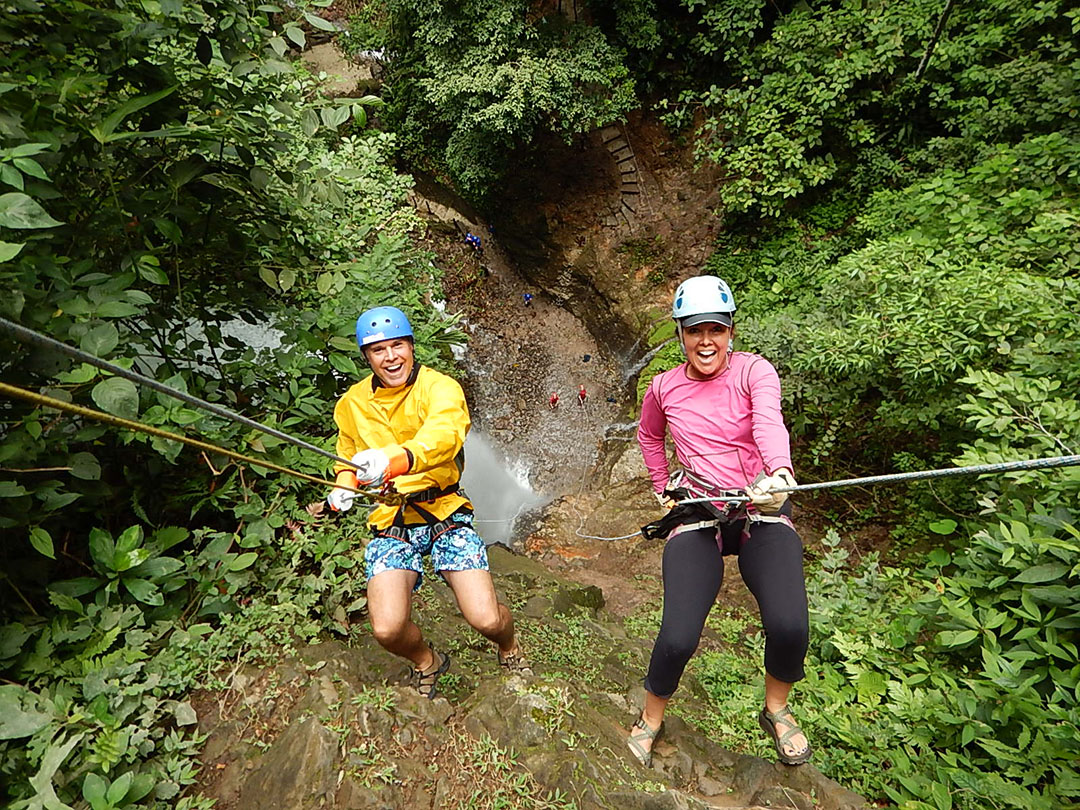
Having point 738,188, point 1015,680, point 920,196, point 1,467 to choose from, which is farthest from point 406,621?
point 738,188

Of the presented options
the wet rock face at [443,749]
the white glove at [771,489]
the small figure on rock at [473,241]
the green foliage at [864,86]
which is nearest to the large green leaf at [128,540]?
the wet rock face at [443,749]

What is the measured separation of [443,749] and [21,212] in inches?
110

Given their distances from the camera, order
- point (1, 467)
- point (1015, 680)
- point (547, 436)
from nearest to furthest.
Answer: point (1, 467), point (1015, 680), point (547, 436)

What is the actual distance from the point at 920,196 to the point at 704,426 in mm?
5203

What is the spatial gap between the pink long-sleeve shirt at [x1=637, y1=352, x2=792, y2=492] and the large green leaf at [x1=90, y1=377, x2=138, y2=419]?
93.8 inches

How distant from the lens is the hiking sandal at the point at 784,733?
9.25 ft

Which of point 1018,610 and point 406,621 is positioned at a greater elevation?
point 406,621

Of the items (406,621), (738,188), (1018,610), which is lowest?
(1018,610)

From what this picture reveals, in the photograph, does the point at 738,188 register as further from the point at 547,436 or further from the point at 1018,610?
the point at 1018,610

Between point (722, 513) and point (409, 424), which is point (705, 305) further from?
point (409, 424)

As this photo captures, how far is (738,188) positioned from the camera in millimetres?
8164

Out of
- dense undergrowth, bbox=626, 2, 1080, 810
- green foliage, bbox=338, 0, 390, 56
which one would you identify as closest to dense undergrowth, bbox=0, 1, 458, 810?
dense undergrowth, bbox=626, 2, 1080, 810

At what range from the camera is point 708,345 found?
9.13ft

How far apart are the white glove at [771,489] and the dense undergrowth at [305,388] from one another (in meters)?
1.39
